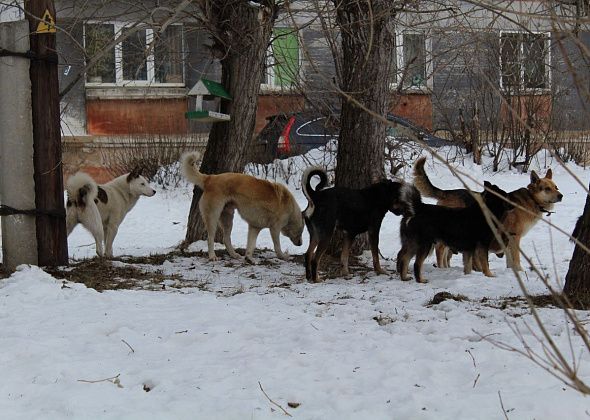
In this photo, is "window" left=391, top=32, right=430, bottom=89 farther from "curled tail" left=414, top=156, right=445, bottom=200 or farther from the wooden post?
the wooden post

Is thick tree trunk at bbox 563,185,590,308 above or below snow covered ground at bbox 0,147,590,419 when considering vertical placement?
above

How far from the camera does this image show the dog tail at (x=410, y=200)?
848 cm

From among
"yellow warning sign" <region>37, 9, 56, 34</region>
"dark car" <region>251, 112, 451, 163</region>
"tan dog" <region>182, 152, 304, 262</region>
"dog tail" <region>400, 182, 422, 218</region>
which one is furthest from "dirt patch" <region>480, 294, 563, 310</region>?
"dark car" <region>251, 112, 451, 163</region>

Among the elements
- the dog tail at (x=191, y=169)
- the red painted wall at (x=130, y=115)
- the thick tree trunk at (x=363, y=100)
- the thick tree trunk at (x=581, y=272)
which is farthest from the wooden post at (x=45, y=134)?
the red painted wall at (x=130, y=115)

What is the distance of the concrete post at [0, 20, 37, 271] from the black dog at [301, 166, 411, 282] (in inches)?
115

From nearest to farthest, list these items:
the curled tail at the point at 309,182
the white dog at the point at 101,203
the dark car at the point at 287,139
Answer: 1. the curled tail at the point at 309,182
2. the white dog at the point at 101,203
3. the dark car at the point at 287,139

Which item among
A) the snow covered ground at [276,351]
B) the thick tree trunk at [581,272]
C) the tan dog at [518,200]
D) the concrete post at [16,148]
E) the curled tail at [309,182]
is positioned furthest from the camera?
the tan dog at [518,200]

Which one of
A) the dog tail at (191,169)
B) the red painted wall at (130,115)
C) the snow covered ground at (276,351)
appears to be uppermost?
the red painted wall at (130,115)

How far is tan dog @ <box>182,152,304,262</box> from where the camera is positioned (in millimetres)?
10188

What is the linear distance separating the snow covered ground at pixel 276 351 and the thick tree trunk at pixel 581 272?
405 millimetres

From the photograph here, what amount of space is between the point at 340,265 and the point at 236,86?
10.9 ft

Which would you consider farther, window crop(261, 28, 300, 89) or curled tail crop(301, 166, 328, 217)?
curled tail crop(301, 166, 328, 217)

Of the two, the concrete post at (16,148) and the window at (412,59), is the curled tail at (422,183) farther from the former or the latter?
the concrete post at (16,148)

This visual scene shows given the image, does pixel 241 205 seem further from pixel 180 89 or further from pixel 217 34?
pixel 180 89
